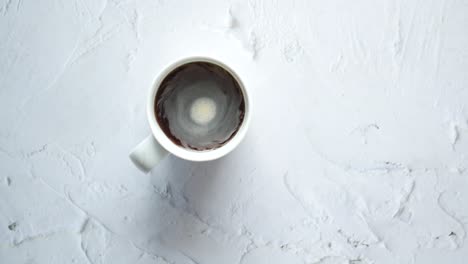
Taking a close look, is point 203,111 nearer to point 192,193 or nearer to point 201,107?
point 201,107

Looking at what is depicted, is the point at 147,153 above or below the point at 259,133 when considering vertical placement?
below

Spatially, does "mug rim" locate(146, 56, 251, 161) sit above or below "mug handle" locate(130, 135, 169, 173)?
above

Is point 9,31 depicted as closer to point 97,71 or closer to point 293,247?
point 97,71

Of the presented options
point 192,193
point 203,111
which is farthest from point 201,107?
point 192,193
